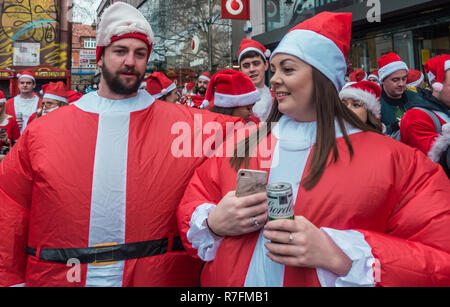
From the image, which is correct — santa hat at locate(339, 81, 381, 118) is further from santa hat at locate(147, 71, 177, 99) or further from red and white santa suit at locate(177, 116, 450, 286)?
santa hat at locate(147, 71, 177, 99)

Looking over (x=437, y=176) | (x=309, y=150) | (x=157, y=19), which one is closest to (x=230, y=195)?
(x=309, y=150)

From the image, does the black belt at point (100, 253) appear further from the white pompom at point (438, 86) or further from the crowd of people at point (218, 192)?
the white pompom at point (438, 86)

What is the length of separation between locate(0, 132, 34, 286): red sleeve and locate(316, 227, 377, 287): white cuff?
5.27 feet

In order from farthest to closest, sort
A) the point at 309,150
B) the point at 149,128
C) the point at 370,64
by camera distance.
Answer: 1. the point at 370,64
2. the point at 149,128
3. the point at 309,150

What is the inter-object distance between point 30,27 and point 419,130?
15.0 meters

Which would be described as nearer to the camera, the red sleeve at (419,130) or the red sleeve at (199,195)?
the red sleeve at (199,195)

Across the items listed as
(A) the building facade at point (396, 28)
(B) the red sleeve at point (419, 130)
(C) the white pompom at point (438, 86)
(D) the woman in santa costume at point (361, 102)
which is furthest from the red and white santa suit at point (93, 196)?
(A) the building facade at point (396, 28)

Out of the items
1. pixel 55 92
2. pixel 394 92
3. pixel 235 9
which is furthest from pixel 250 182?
pixel 235 9

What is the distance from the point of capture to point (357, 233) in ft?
4.09

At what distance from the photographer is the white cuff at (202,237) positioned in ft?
4.83

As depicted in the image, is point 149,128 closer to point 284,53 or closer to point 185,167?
point 185,167

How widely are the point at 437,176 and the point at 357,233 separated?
0.43 m

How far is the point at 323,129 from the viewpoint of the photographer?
148 centimetres

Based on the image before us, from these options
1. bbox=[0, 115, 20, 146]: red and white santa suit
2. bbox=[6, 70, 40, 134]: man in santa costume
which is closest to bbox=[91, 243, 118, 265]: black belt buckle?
bbox=[0, 115, 20, 146]: red and white santa suit
